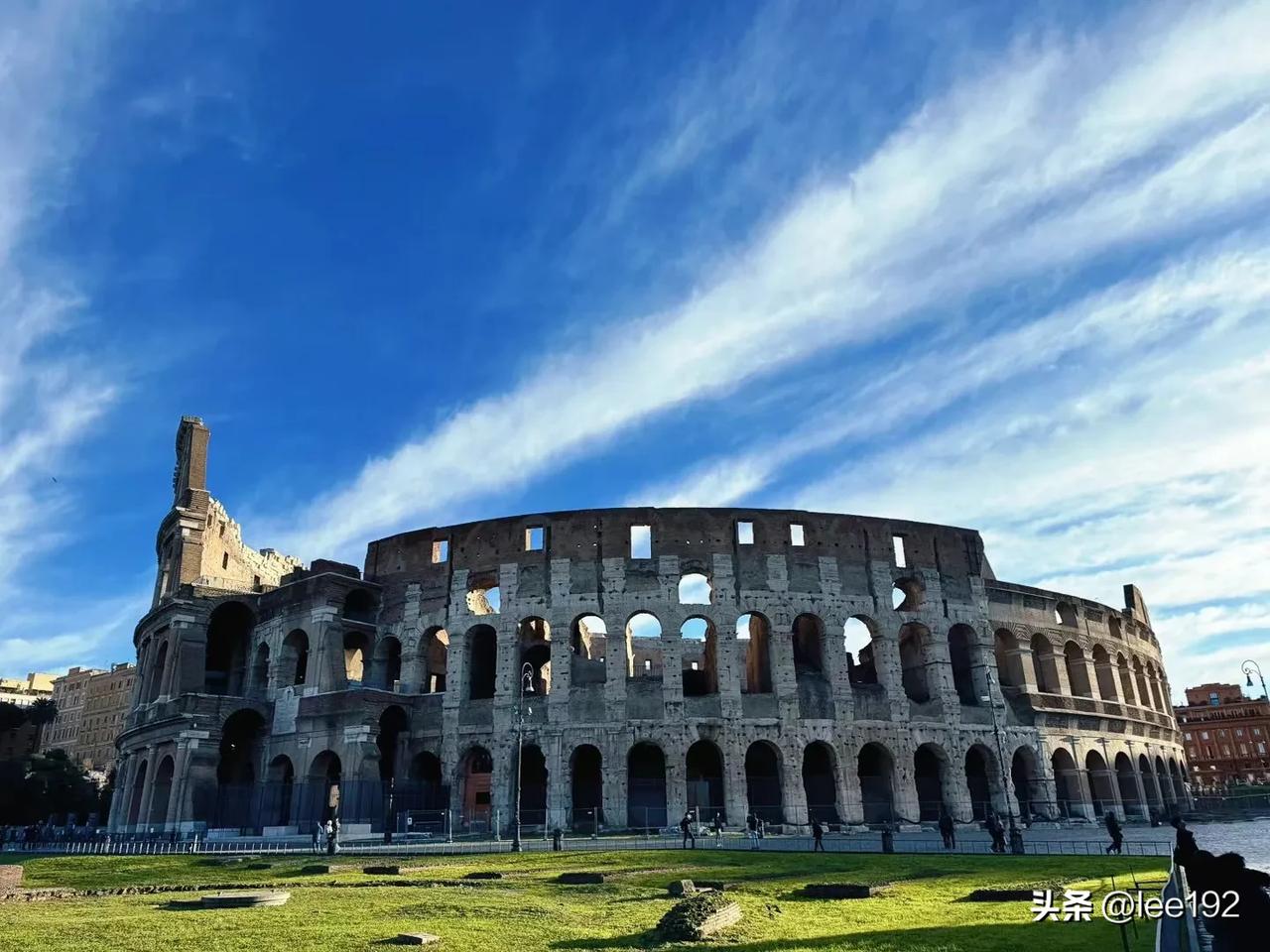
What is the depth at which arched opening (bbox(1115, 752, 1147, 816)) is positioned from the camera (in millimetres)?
43531

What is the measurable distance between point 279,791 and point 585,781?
13281mm

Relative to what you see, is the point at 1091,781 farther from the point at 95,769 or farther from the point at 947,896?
the point at 95,769

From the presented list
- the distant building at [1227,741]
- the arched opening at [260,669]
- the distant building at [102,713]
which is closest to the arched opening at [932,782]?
the arched opening at [260,669]

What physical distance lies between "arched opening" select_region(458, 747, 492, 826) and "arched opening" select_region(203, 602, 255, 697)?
14.6 metres

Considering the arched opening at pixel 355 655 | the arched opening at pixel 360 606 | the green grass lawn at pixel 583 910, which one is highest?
the arched opening at pixel 360 606

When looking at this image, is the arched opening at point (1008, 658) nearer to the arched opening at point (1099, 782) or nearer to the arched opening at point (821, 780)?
the arched opening at point (1099, 782)

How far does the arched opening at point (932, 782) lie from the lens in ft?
126

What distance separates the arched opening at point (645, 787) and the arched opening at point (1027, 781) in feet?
51.6

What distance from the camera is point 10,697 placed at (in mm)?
108562

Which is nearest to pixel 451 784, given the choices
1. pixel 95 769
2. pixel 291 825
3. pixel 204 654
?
pixel 291 825

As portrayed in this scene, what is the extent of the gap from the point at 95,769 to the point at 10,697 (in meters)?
20.6

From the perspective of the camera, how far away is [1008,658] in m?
43.2

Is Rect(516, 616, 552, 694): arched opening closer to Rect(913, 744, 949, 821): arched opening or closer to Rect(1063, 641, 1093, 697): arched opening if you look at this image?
Rect(913, 744, 949, 821): arched opening

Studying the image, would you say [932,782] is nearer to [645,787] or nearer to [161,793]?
[645,787]
